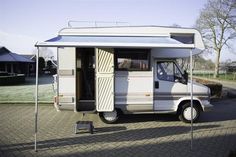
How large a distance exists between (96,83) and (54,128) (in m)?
2.02

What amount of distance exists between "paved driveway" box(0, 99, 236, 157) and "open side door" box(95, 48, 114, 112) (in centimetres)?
77

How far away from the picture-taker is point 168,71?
9328mm

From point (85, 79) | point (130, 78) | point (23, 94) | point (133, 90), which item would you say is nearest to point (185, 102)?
point (133, 90)

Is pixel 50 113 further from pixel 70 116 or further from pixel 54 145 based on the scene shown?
pixel 54 145

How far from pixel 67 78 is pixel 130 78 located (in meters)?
2.14

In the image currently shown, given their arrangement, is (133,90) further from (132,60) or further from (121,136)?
(121,136)

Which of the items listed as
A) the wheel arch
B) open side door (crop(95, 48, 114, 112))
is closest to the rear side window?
open side door (crop(95, 48, 114, 112))

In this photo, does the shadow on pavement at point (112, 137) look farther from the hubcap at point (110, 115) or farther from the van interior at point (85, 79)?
the van interior at point (85, 79)

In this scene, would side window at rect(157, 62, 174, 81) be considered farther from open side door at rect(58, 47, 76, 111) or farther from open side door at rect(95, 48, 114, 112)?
open side door at rect(58, 47, 76, 111)

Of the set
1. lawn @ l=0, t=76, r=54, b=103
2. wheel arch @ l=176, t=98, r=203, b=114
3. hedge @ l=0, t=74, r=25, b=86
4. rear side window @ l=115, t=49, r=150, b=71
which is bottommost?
lawn @ l=0, t=76, r=54, b=103

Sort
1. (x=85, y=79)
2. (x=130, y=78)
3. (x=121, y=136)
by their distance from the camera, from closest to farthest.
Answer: (x=121, y=136) → (x=130, y=78) → (x=85, y=79)

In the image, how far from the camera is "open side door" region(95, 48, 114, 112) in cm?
887

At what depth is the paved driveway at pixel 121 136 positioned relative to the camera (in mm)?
6625

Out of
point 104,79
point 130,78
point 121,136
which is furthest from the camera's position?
point 130,78
